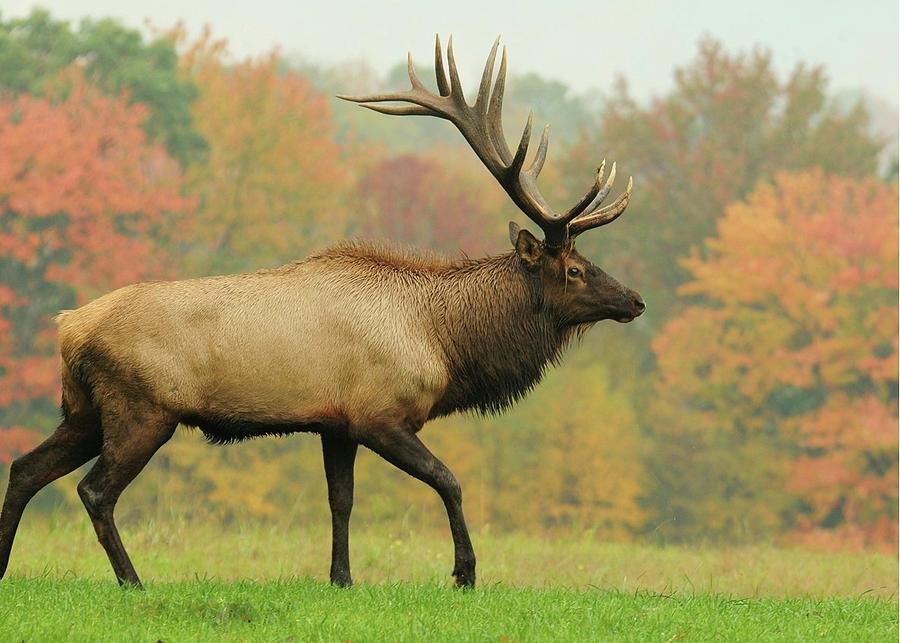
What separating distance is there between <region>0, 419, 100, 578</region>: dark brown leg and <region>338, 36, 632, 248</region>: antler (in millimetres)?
2773

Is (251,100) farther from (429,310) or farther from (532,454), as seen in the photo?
(429,310)

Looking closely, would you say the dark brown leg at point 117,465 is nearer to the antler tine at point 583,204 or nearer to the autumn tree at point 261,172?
the antler tine at point 583,204

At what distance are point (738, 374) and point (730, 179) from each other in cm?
1016

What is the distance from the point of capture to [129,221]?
33.5 metres

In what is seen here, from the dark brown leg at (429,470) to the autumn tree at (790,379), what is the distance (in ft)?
79.9

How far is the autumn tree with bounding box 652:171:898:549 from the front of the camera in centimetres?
3297

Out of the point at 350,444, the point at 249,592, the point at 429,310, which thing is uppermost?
the point at 429,310

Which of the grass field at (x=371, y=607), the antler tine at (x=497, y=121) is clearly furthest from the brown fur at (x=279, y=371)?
the antler tine at (x=497, y=121)

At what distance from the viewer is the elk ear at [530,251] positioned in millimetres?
9243

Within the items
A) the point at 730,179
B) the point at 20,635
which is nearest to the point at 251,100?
the point at 730,179

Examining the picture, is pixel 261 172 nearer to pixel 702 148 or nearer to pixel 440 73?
pixel 702 148

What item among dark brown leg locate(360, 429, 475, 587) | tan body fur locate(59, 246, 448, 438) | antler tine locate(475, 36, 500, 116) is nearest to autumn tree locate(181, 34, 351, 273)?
antler tine locate(475, 36, 500, 116)

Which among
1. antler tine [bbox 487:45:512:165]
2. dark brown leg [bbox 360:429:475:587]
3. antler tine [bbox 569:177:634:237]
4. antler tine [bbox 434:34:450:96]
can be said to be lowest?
dark brown leg [bbox 360:429:475:587]

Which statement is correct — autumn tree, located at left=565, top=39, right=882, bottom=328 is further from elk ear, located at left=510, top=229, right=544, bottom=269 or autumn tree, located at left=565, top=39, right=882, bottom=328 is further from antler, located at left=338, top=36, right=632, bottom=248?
elk ear, located at left=510, top=229, right=544, bottom=269
